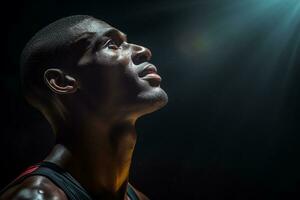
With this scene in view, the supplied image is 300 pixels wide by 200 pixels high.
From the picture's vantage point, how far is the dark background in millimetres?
2938

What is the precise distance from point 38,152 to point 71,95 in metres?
1.18

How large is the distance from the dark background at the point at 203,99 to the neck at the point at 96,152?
1.11m

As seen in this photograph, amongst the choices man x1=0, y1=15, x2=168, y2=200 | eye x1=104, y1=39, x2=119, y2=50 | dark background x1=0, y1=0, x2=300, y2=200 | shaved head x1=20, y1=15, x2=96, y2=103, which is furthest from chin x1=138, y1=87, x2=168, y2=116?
dark background x1=0, y1=0, x2=300, y2=200

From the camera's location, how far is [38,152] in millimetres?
2932

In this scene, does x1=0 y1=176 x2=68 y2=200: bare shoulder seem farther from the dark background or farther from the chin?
the dark background

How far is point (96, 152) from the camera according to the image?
1.87m

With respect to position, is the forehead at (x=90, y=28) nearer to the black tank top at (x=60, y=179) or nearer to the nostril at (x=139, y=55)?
the nostril at (x=139, y=55)

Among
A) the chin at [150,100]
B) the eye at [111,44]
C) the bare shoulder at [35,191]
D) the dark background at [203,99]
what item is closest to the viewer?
the bare shoulder at [35,191]

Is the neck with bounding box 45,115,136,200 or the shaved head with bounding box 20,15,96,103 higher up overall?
the shaved head with bounding box 20,15,96,103

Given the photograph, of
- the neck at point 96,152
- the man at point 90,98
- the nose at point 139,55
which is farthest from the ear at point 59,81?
the nose at point 139,55

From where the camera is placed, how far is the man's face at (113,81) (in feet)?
6.03

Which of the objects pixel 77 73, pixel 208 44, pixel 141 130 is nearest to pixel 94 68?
pixel 77 73

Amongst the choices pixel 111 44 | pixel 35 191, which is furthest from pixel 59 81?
pixel 35 191

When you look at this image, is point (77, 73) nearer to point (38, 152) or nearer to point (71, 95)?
point (71, 95)
